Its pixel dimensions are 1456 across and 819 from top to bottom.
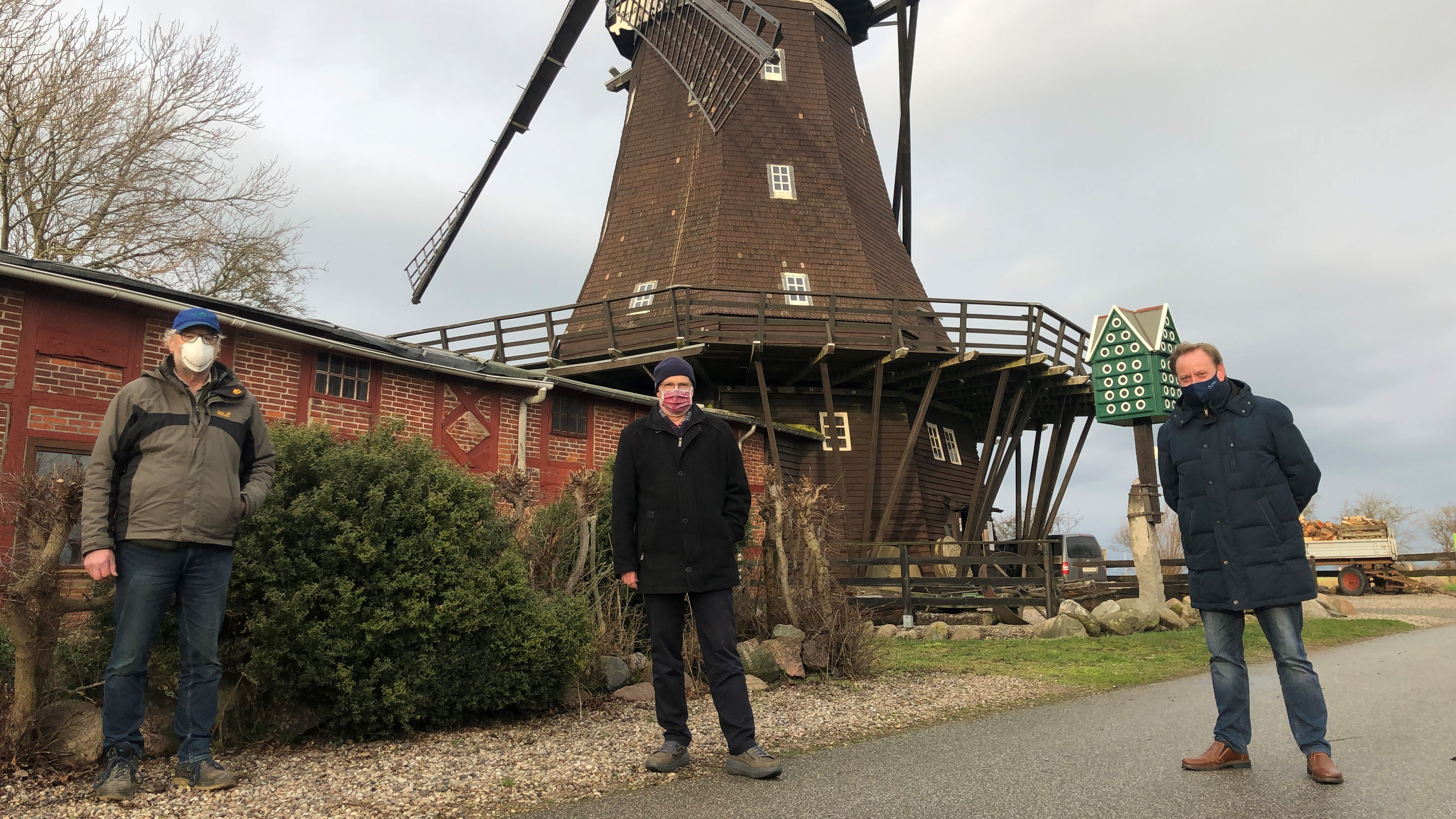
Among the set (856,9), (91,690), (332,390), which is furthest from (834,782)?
(856,9)

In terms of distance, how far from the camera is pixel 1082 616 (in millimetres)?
12336

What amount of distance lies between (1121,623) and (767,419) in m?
6.48

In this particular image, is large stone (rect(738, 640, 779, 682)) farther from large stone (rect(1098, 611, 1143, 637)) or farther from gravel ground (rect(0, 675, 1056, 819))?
large stone (rect(1098, 611, 1143, 637))

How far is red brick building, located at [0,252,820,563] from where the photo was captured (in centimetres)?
831

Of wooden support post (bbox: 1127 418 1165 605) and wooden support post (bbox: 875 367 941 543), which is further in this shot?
wooden support post (bbox: 875 367 941 543)

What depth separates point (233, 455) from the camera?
4.00m

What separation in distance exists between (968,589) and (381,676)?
13.5m

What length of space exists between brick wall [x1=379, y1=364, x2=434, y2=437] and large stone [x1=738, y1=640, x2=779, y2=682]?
6.04 meters

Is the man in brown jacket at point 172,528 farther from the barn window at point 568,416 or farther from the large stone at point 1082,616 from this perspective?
the large stone at point 1082,616

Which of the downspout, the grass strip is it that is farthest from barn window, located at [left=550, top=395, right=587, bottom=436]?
the grass strip

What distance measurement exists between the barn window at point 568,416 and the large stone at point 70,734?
9.26m

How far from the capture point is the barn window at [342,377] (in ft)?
35.2

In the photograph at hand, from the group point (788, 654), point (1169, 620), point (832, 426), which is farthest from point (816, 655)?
point (832, 426)

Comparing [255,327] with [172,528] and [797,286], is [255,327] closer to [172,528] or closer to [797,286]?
[172,528]
